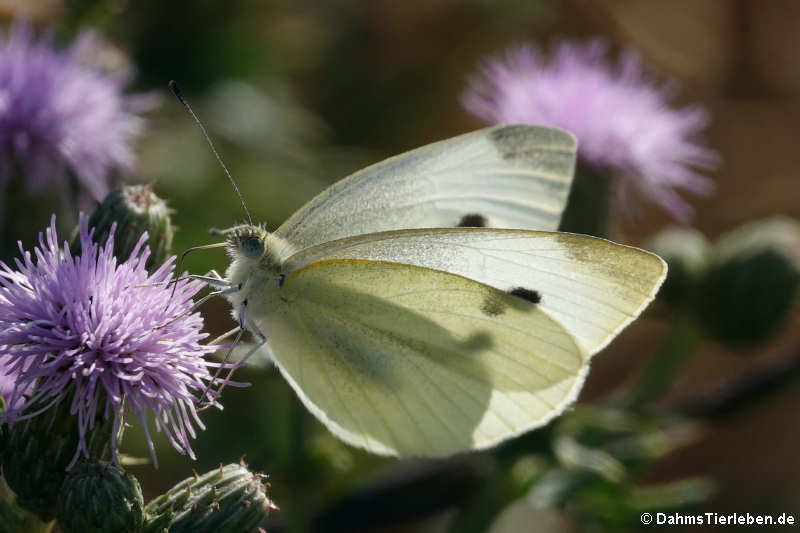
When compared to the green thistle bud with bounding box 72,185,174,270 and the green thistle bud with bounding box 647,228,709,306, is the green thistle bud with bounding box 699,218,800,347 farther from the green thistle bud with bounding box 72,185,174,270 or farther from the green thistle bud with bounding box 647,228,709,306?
the green thistle bud with bounding box 72,185,174,270

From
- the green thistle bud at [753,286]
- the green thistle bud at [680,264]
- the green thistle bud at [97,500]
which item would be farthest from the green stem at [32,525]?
the green thistle bud at [753,286]

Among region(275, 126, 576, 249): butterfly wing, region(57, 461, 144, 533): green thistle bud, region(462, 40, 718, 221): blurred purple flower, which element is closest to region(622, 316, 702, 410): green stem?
region(462, 40, 718, 221): blurred purple flower

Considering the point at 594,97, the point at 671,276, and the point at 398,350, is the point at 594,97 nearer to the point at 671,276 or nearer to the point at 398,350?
the point at 671,276

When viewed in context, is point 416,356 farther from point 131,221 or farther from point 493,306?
point 131,221

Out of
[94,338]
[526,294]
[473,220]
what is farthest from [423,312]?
[94,338]

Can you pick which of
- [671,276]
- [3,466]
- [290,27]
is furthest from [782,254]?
[3,466]

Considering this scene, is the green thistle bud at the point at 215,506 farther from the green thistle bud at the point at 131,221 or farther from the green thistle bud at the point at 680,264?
the green thistle bud at the point at 680,264
